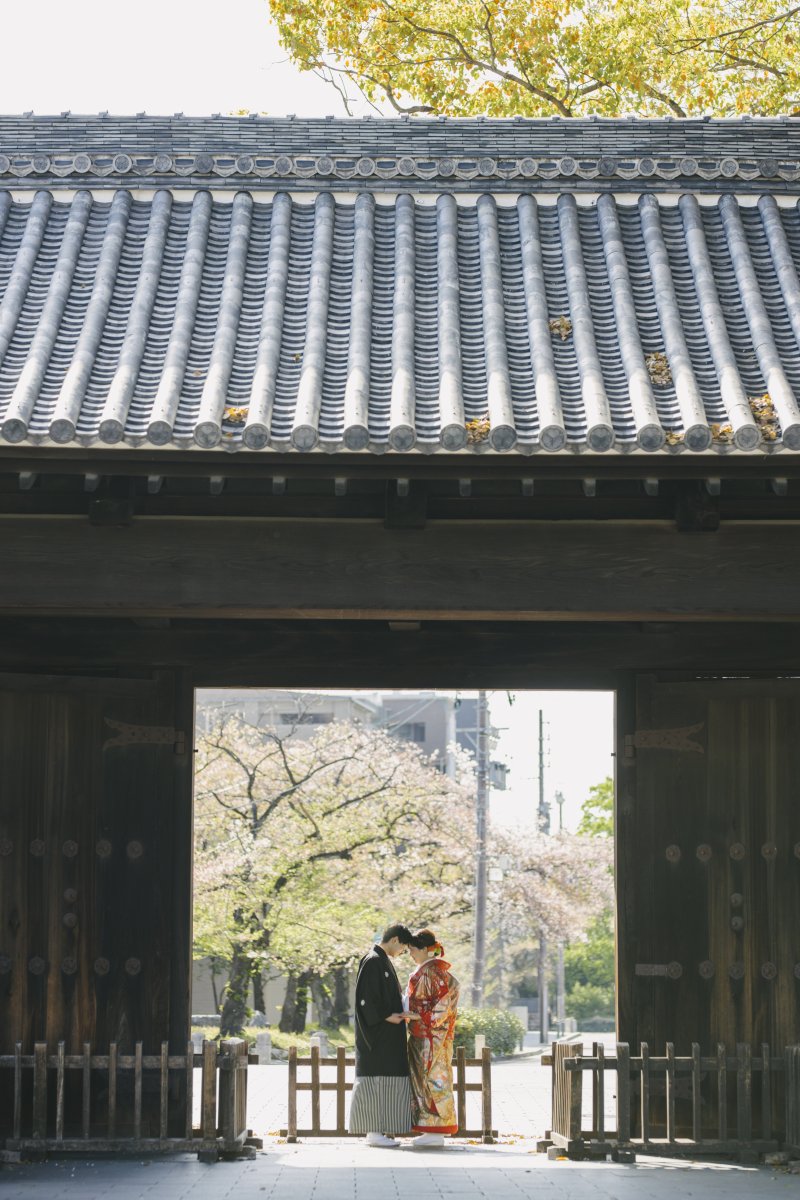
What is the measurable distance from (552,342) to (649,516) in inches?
45.0

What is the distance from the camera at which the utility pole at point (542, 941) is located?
108 ft

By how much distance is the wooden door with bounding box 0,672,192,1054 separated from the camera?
27.9 feet

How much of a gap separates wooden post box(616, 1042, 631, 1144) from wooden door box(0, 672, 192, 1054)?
9.03 ft

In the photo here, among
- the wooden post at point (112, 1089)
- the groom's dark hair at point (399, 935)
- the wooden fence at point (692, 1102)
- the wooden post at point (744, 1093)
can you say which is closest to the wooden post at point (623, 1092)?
the wooden fence at point (692, 1102)

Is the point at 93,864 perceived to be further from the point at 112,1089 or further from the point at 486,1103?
the point at 486,1103

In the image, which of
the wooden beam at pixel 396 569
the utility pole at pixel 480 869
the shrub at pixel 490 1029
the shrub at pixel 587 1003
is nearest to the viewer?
the wooden beam at pixel 396 569

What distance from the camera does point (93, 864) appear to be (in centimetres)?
874

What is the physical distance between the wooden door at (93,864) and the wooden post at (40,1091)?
0.91ft

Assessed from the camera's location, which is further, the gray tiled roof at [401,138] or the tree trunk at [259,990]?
the tree trunk at [259,990]

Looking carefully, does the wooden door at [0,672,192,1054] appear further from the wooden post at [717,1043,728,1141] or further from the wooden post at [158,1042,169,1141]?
the wooden post at [717,1043,728,1141]

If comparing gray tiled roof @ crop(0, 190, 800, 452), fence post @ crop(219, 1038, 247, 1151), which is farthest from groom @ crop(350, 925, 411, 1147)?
gray tiled roof @ crop(0, 190, 800, 452)

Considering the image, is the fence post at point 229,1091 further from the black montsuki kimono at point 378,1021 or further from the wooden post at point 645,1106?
the wooden post at point 645,1106

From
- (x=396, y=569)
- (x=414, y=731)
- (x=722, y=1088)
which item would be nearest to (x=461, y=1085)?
(x=722, y=1088)

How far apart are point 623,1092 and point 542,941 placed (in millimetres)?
25633
